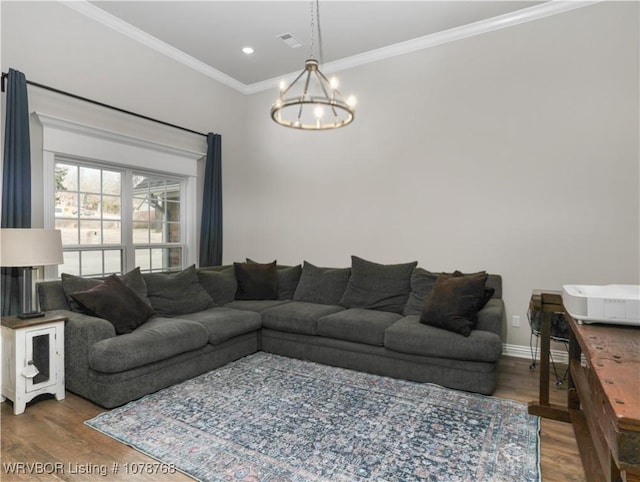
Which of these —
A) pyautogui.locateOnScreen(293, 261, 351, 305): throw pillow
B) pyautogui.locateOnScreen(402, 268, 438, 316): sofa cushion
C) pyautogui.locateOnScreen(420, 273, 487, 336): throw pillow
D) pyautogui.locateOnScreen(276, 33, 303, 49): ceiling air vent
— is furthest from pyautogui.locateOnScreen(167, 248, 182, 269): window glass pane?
pyautogui.locateOnScreen(420, 273, 487, 336): throw pillow

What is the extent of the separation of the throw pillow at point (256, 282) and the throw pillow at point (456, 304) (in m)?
1.84

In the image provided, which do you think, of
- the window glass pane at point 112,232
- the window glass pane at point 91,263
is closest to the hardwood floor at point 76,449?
the window glass pane at point 91,263

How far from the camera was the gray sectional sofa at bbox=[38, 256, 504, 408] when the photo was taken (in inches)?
108

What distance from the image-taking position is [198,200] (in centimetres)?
501

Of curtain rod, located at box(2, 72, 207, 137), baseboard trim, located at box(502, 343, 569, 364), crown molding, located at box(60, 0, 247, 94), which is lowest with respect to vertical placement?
baseboard trim, located at box(502, 343, 569, 364)

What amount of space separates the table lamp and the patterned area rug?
3.88 ft

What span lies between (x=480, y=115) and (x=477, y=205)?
0.92m

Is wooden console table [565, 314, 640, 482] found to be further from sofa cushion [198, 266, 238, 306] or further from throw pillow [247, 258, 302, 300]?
sofa cushion [198, 266, 238, 306]

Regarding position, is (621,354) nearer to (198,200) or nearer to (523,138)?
(523,138)

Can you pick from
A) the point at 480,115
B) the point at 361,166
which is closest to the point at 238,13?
the point at 361,166

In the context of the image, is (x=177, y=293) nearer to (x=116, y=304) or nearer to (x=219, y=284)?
(x=219, y=284)

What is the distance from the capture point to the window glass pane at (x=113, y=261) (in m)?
4.14

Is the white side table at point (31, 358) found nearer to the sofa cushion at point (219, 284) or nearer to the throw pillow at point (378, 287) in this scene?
the sofa cushion at point (219, 284)

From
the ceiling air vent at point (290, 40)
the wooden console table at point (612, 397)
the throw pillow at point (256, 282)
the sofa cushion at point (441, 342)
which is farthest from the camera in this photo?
the throw pillow at point (256, 282)
